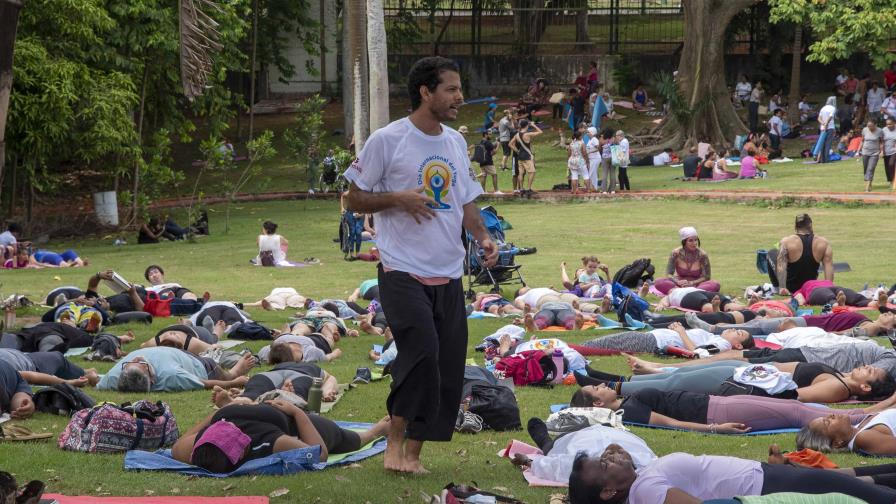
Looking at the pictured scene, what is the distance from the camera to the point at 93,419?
301 inches

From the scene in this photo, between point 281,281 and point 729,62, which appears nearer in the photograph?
point 281,281

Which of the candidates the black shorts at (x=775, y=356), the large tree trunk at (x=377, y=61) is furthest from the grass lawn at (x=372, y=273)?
the large tree trunk at (x=377, y=61)

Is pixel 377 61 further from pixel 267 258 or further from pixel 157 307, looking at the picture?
pixel 157 307

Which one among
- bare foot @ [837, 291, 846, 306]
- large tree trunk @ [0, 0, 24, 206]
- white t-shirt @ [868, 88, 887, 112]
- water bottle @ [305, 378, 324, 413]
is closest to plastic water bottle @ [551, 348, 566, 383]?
water bottle @ [305, 378, 324, 413]

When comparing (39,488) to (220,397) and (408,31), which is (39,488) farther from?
(408,31)

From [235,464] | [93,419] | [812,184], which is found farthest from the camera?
[812,184]

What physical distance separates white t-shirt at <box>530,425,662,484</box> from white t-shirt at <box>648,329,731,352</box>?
14.7ft

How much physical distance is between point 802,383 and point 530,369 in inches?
84.9

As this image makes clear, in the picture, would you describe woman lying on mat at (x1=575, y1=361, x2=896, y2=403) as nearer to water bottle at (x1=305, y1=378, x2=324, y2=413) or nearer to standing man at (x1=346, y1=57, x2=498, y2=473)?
water bottle at (x1=305, y1=378, x2=324, y2=413)

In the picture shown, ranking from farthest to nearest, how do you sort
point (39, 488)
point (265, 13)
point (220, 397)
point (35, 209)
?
point (265, 13) < point (35, 209) < point (220, 397) < point (39, 488)

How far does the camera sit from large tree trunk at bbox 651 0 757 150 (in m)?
35.2

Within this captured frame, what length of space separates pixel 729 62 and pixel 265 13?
15964 millimetres

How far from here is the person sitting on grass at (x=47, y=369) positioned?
9.59 metres

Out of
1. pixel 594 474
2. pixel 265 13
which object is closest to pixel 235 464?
A: pixel 594 474
